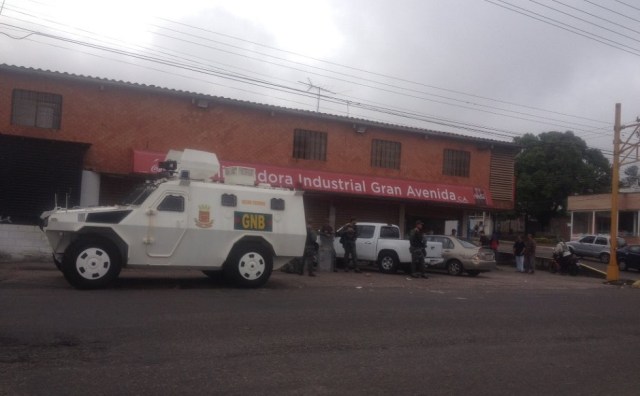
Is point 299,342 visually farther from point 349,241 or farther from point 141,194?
point 349,241

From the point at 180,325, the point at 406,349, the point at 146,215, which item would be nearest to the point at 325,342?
the point at 406,349

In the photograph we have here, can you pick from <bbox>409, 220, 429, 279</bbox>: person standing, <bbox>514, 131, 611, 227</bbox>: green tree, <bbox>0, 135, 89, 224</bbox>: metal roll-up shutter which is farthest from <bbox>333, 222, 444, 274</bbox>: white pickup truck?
<bbox>514, 131, 611, 227</bbox>: green tree

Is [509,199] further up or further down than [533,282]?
further up

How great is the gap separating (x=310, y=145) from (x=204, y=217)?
11.0 meters

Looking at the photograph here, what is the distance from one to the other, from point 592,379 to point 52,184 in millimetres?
16225

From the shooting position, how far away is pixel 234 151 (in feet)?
76.0

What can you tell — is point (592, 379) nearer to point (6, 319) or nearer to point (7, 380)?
point (7, 380)

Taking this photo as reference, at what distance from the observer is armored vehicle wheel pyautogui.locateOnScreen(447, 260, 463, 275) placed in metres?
22.7

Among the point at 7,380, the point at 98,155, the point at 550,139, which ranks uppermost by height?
the point at 550,139

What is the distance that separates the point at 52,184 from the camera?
1944cm

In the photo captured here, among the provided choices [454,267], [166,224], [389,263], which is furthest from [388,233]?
[166,224]

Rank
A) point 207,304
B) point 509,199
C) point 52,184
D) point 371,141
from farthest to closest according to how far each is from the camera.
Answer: point 509,199
point 371,141
point 52,184
point 207,304

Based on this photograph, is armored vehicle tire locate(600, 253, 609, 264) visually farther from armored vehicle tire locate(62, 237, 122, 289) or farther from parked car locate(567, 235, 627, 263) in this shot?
armored vehicle tire locate(62, 237, 122, 289)

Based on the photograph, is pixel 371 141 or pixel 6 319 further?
pixel 371 141
